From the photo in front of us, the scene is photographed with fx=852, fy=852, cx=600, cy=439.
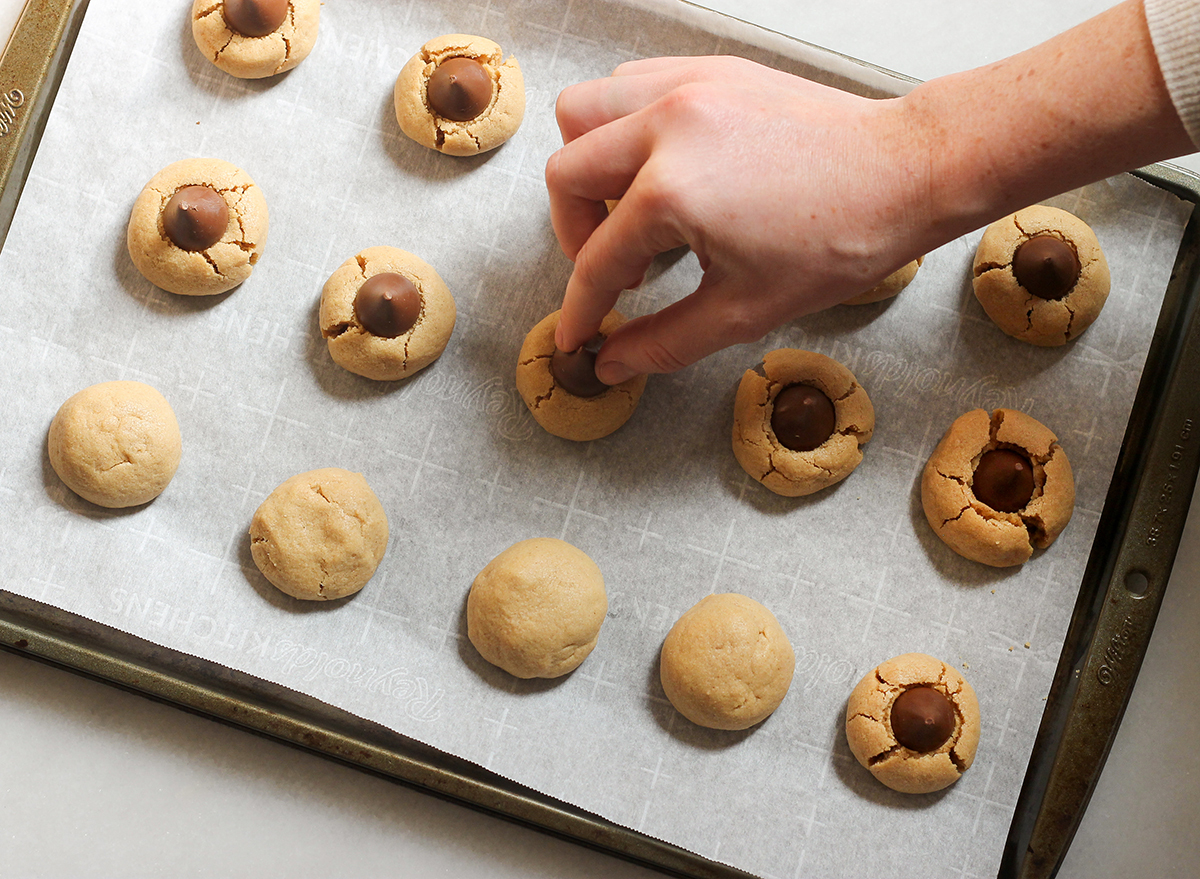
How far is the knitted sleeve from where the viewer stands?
1262mm

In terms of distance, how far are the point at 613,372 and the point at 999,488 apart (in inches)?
34.6

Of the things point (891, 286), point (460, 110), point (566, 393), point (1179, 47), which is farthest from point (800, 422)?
point (460, 110)

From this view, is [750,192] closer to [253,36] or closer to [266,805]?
[253,36]

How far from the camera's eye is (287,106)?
6.48 ft

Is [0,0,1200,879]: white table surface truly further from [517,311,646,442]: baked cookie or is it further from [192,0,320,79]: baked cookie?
[517,311,646,442]: baked cookie

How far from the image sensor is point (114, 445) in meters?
1.80

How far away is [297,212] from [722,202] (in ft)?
3.51

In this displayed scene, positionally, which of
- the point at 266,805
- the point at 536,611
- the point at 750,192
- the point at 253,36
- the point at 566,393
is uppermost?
the point at 253,36

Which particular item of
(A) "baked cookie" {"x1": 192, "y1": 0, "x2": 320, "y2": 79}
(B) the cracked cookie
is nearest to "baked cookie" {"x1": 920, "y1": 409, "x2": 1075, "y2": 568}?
(B) the cracked cookie

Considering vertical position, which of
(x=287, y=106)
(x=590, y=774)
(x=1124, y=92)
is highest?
(x=1124, y=92)

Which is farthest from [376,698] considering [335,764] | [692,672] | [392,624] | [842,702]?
[842,702]

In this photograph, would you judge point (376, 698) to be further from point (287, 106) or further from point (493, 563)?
point (287, 106)

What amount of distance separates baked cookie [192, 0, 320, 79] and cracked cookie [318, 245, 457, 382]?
480 millimetres

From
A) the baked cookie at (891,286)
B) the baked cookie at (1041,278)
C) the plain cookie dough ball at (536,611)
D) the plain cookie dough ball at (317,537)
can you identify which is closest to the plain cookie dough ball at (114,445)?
the plain cookie dough ball at (317,537)
